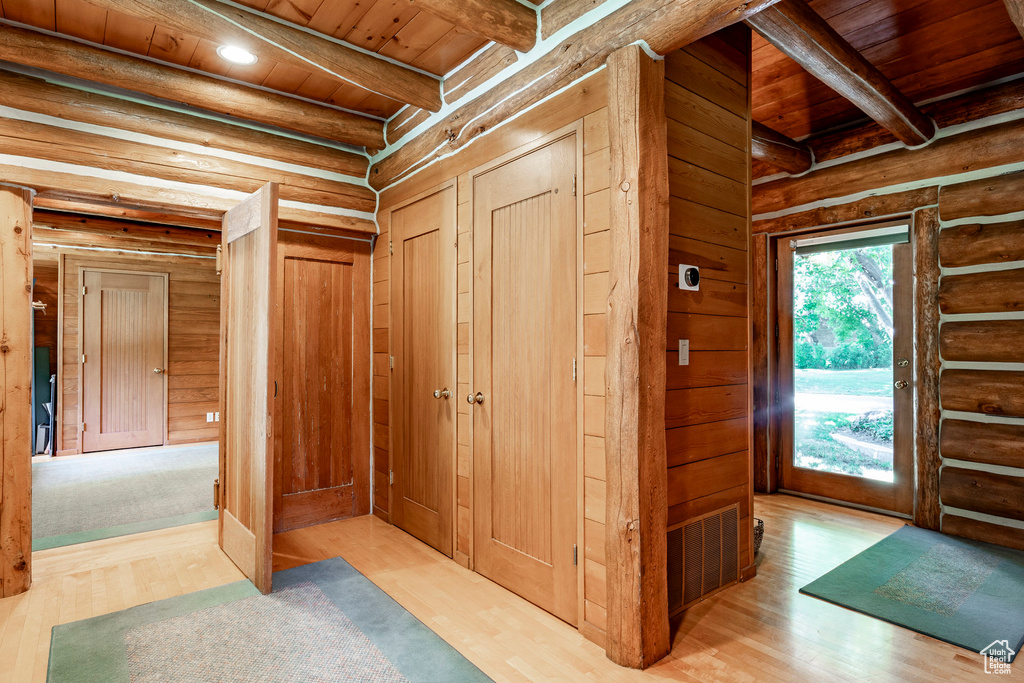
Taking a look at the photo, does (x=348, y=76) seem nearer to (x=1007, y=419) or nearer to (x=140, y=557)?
(x=140, y=557)

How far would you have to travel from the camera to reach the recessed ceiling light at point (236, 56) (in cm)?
284

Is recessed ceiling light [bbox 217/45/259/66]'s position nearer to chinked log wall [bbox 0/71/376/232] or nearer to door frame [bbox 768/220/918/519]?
chinked log wall [bbox 0/71/376/232]

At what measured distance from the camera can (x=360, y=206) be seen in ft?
12.9

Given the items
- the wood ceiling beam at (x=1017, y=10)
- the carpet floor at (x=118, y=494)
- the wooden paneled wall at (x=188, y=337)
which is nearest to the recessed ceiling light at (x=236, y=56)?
the carpet floor at (x=118, y=494)

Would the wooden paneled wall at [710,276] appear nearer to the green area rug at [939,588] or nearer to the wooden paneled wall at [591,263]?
the wooden paneled wall at [591,263]

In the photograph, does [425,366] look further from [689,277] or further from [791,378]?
[791,378]

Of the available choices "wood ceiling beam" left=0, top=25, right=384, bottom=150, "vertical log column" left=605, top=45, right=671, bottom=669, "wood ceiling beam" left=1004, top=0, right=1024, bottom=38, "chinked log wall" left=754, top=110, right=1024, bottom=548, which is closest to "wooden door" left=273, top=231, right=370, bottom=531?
"wood ceiling beam" left=0, top=25, right=384, bottom=150

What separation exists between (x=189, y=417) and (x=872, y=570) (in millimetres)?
7263

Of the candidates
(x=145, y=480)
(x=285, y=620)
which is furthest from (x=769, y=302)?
(x=145, y=480)

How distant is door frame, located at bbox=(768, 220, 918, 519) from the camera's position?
12.5 ft

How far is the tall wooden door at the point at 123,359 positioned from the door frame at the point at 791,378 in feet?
22.7

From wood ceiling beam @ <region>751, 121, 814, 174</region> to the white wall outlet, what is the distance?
1.73 metres

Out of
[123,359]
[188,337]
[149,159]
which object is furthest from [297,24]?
[123,359]

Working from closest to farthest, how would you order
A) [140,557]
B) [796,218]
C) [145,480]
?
[140,557] < [796,218] < [145,480]
